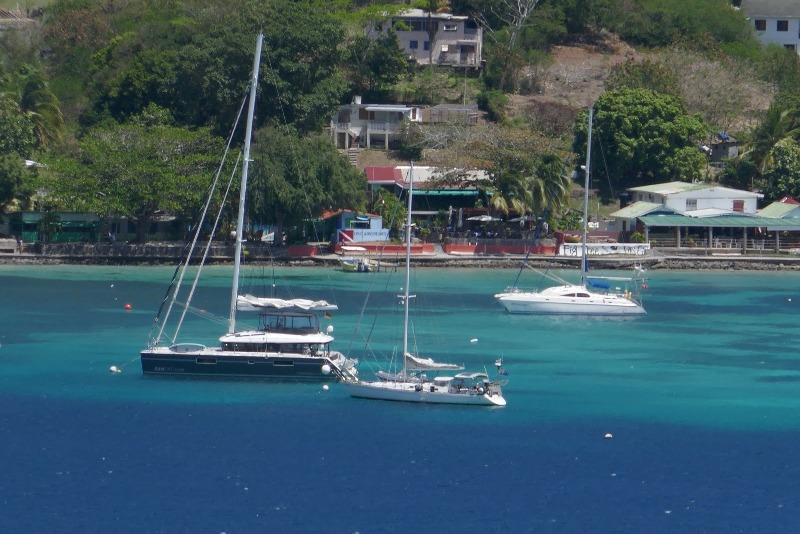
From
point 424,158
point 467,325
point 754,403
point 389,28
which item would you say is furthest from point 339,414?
point 389,28

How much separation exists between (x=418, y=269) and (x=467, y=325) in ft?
72.9

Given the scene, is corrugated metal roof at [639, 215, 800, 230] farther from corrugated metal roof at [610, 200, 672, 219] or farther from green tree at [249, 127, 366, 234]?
green tree at [249, 127, 366, 234]

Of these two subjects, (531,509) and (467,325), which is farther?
(467,325)

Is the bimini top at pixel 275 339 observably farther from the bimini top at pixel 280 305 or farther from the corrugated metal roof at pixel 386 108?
the corrugated metal roof at pixel 386 108

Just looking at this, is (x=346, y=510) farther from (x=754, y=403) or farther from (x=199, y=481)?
(x=754, y=403)

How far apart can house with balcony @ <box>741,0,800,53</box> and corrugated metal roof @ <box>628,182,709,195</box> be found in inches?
1498

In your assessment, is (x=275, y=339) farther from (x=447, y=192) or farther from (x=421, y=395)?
(x=447, y=192)

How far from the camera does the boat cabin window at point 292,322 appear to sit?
177ft

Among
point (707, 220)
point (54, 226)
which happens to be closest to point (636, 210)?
point (707, 220)

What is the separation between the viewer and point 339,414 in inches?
1914

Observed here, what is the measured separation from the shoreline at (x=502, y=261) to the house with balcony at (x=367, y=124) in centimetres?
1945

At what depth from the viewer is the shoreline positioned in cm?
8912

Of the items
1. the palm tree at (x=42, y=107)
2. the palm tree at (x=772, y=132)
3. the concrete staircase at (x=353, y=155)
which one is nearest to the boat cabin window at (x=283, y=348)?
the palm tree at (x=42, y=107)

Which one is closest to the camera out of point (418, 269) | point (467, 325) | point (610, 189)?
point (467, 325)
